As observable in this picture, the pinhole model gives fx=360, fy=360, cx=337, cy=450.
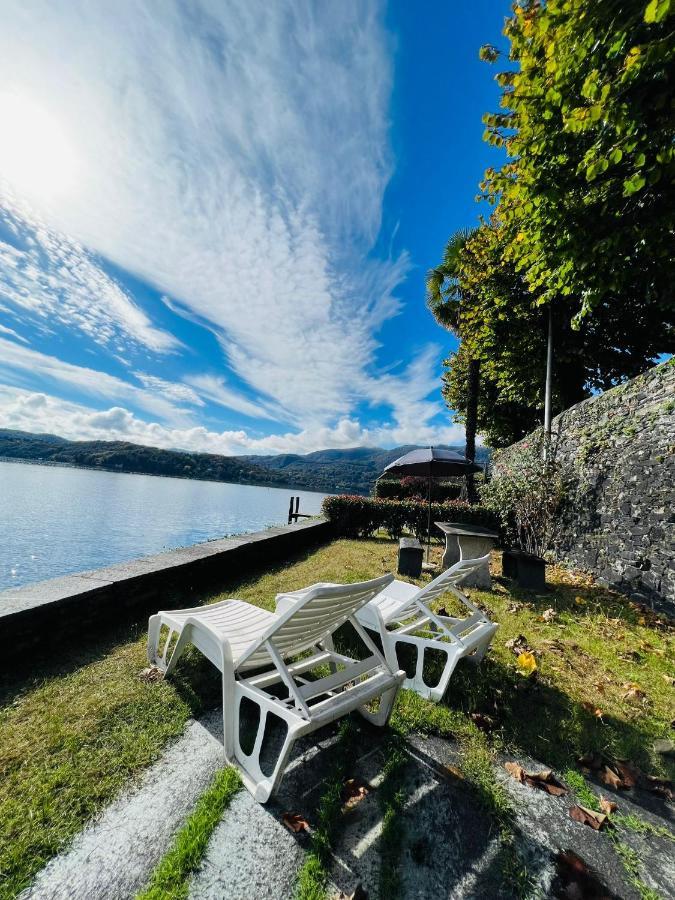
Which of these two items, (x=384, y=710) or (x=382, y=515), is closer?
(x=384, y=710)

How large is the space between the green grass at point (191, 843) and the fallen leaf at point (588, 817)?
186 centimetres

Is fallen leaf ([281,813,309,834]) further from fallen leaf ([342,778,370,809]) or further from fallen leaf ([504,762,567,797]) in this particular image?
fallen leaf ([504,762,567,797])

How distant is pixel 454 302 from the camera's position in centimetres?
1784

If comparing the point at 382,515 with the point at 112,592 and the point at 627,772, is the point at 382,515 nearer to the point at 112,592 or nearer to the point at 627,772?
the point at 112,592

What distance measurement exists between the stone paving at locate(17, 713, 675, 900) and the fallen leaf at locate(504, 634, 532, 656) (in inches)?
64.0

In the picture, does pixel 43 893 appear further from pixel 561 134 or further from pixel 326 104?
pixel 326 104

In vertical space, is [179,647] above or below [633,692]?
above

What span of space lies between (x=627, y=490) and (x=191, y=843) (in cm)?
715

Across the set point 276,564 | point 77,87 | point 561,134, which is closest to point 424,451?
point 276,564

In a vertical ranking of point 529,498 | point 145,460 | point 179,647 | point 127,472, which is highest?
point 145,460

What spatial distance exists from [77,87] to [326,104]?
183 inches

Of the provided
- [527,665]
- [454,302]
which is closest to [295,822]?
[527,665]

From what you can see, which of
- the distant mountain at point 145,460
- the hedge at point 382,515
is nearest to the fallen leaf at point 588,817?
the hedge at point 382,515

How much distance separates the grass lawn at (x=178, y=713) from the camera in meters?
1.88
